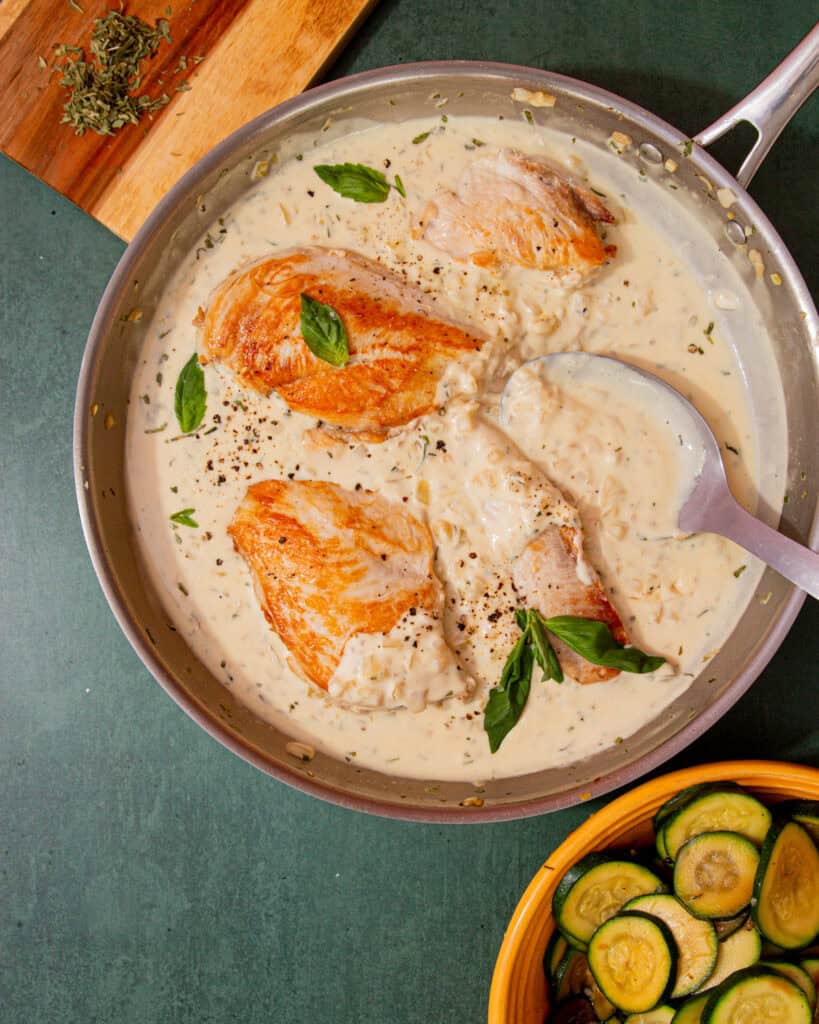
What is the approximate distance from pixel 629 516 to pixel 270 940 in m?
1.77

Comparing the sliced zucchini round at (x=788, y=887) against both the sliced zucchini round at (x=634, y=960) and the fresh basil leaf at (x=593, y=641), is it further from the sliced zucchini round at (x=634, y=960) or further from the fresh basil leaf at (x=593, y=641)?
the fresh basil leaf at (x=593, y=641)

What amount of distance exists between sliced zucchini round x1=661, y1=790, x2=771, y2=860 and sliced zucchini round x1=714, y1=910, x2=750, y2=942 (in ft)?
0.73

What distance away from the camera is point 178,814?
2.93 m

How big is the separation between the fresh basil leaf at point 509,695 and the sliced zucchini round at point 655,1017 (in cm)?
89

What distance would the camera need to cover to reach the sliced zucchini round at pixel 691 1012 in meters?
2.57

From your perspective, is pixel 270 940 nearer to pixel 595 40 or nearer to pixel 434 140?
pixel 434 140

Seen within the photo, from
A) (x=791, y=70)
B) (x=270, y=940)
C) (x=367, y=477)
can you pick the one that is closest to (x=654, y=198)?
(x=791, y=70)

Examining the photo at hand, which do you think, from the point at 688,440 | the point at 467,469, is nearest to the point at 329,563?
the point at 467,469

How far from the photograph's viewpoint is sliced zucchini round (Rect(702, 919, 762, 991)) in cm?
260

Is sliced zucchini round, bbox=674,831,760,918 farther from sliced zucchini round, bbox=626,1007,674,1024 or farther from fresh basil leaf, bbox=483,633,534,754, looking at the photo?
fresh basil leaf, bbox=483,633,534,754

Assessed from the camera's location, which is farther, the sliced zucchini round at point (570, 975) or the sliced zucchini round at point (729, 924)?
the sliced zucchini round at point (570, 975)

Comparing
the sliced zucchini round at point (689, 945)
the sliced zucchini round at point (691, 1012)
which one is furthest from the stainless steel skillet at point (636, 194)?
the sliced zucchini round at point (691, 1012)

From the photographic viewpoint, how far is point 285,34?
2.69 metres

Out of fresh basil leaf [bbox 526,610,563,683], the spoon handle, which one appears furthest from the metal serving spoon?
fresh basil leaf [bbox 526,610,563,683]
